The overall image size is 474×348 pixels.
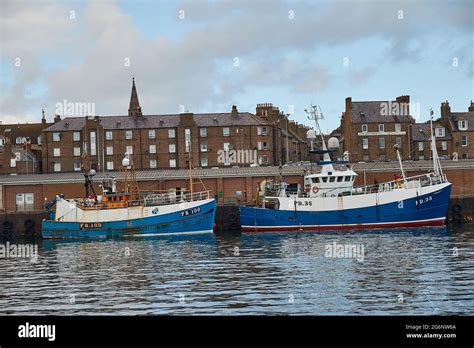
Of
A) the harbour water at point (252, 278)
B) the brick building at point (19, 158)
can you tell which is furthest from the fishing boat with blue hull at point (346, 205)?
the brick building at point (19, 158)

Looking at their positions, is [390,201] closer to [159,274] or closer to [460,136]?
[159,274]

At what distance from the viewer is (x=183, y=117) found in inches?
3300

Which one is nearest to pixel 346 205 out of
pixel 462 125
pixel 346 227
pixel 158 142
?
pixel 346 227

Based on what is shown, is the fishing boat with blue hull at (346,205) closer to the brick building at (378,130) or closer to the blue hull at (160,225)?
the blue hull at (160,225)

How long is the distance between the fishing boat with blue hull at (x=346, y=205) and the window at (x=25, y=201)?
20974mm

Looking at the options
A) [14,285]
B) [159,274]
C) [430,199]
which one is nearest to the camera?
[14,285]

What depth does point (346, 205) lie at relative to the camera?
5359cm

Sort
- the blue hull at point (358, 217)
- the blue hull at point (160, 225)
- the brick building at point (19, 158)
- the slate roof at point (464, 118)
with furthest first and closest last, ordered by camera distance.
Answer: the slate roof at point (464, 118), the brick building at point (19, 158), the blue hull at point (160, 225), the blue hull at point (358, 217)

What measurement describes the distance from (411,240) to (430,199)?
13108 millimetres

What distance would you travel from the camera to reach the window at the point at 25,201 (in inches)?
2499

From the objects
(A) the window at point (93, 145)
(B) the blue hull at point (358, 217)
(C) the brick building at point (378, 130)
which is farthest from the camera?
(C) the brick building at point (378, 130)
